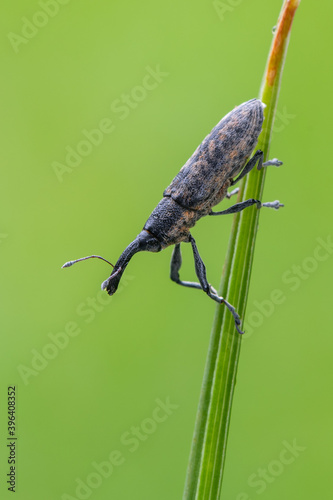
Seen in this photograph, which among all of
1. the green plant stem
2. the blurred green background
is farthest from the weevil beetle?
the green plant stem

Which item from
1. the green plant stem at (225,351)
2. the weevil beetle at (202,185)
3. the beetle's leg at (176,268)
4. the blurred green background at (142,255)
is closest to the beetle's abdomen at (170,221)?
the weevil beetle at (202,185)

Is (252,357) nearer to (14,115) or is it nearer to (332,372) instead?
(332,372)

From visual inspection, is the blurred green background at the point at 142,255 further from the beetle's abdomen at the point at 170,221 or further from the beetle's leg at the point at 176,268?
the beetle's abdomen at the point at 170,221

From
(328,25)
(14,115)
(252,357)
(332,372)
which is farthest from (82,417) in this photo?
(328,25)

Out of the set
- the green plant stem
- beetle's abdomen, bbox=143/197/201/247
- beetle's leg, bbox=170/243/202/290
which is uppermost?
beetle's abdomen, bbox=143/197/201/247

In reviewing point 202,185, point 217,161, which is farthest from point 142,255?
point 217,161

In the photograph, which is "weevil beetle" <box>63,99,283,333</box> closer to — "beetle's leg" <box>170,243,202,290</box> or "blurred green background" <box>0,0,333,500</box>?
"beetle's leg" <box>170,243,202,290</box>
